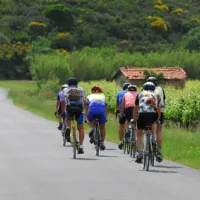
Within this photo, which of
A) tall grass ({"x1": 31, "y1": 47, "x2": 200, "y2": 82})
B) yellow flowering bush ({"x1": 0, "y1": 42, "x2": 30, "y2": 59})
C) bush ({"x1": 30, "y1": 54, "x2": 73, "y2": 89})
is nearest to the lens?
bush ({"x1": 30, "y1": 54, "x2": 73, "y2": 89})

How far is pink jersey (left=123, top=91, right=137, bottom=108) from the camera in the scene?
19.8m

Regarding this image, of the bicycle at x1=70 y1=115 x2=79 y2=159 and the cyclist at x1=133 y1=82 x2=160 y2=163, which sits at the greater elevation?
the cyclist at x1=133 y1=82 x2=160 y2=163

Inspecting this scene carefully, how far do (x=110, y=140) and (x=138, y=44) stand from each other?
9601 centimetres

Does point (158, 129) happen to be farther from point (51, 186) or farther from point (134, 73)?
point (134, 73)

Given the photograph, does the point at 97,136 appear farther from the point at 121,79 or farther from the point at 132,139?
the point at 121,79

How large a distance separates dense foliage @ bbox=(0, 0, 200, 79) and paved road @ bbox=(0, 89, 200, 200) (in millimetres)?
88509

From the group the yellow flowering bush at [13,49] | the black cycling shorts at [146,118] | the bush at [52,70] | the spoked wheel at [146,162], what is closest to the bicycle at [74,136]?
the black cycling shorts at [146,118]

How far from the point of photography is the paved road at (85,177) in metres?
12.3

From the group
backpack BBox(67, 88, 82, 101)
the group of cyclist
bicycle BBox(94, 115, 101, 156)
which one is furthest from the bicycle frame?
backpack BBox(67, 88, 82, 101)

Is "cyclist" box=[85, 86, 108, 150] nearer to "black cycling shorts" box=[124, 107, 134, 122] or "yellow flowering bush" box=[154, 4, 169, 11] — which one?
"black cycling shorts" box=[124, 107, 134, 122]

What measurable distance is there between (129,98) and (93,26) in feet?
345

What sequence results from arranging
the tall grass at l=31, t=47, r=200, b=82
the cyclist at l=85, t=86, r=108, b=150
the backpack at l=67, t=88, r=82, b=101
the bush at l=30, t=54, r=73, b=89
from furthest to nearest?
1. the tall grass at l=31, t=47, r=200, b=82
2. the bush at l=30, t=54, r=73, b=89
3. the cyclist at l=85, t=86, r=108, b=150
4. the backpack at l=67, t=88, r=82, b=101

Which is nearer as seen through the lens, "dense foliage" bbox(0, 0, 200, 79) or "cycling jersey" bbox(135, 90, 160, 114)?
"cycling jersey" bbox(135, 90, 160, 114)

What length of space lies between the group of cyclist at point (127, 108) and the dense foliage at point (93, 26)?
288ft
